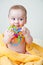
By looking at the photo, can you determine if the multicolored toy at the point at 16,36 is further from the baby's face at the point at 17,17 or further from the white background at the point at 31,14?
the white background at the point at 31,14

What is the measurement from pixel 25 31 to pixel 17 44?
9 cm

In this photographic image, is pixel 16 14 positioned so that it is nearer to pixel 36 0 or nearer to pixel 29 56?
pixel 29 56

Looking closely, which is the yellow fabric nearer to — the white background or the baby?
the baby

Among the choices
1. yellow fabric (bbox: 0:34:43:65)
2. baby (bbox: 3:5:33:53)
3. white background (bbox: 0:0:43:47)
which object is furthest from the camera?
white background (bbox: 0:0:43:47)

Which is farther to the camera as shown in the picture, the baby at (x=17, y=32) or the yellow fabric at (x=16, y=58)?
the baby at (x=17, y=32)

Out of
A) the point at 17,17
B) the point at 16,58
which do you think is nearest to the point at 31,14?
the point at 17,17

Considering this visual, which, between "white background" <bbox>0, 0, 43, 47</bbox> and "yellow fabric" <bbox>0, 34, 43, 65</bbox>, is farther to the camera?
"white background" <bbox>0, 0, 43, 47</bbox>

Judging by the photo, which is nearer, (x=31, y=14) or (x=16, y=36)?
(x=16, y=36)

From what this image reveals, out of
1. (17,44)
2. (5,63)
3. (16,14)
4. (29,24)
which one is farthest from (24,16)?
(29,24)

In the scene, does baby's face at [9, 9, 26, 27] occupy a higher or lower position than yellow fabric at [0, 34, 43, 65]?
higher

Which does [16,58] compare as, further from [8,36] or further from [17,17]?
[17,17]

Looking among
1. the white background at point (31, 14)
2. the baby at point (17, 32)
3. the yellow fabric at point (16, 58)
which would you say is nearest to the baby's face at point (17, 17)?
the baby at point (17, 32)

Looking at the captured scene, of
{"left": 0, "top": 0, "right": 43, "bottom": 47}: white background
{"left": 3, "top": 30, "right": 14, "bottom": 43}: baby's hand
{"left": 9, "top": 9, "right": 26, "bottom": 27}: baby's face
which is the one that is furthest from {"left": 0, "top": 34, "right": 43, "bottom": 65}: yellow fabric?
{"left": 0, "top": 0, "right": 43, "bottom": 47}: white background

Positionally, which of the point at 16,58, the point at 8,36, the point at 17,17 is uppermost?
the point at 17,17
